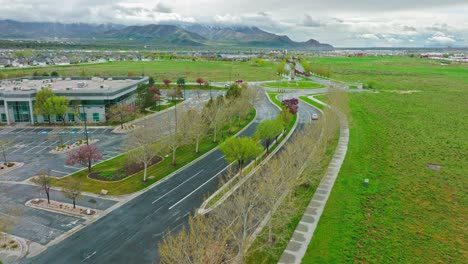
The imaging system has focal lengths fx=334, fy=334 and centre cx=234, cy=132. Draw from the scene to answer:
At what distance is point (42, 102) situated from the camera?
271 ft

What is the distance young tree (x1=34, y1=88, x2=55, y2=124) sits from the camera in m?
81.8

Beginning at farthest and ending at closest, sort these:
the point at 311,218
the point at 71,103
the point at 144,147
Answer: the point at 71,103 → the point at 144,147 → the point at 311,218

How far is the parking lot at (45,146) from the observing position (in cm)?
5478

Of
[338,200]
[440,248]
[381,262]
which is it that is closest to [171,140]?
[338,200]

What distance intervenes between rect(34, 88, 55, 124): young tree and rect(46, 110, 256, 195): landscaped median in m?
33.9

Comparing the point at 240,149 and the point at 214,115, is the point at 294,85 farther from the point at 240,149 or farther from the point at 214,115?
the point at 240,149

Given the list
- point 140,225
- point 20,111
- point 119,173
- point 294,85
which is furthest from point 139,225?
point 294,85

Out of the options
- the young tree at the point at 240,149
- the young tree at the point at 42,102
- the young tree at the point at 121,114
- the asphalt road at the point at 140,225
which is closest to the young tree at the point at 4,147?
the young tree at the point at 42,102

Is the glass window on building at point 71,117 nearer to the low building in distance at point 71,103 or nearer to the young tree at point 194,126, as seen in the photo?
the low building in distance at point 71,103

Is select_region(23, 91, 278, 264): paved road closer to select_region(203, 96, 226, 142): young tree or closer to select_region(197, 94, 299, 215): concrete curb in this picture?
select_region(197, 94, 299, 215): concrete curb

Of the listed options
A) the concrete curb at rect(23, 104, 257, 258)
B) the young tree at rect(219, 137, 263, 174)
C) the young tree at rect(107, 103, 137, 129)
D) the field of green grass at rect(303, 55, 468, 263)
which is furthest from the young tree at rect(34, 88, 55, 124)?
the field of green grass at rect(303, 55, 468, 263)

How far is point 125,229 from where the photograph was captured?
37062 mm

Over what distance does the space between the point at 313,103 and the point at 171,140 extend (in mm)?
68011

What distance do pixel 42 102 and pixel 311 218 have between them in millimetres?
73528
